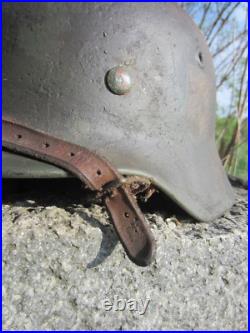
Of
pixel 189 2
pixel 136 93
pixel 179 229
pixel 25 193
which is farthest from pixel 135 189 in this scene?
pixel 189 2

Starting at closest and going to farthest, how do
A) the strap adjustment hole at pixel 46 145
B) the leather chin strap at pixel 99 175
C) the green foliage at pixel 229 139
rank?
the leather chin strap at pixel 99 175, the strap adjustment hole at pixel 46 145, the green foliage at pixel 229 139

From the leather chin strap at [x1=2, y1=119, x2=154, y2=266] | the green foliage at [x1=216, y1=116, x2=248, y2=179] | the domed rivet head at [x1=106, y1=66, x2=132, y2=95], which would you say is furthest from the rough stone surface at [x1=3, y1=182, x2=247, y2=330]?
the green foliage at [x1=216, y1=116, x2=248, y2=179]

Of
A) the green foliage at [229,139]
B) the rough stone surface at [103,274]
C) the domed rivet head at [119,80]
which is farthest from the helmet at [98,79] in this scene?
the green foliage at [229,139]

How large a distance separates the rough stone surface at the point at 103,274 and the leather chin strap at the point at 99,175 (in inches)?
3.0

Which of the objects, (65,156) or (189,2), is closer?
(65,156)

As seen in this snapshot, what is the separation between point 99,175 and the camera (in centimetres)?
93

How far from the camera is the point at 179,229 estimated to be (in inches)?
41.1

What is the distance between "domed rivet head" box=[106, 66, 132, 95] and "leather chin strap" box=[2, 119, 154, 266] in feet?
0.65

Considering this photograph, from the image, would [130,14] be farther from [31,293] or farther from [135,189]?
[31,293]

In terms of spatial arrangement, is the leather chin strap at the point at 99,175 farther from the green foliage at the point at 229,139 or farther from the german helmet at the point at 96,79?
the green foliage at the point at 229,139

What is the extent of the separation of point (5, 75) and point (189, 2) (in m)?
2.00

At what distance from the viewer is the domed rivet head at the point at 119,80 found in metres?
1.03

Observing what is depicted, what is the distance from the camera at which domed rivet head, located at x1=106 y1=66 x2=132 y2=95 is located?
3.38 feet

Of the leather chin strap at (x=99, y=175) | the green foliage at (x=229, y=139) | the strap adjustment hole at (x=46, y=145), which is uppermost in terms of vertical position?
the green foliage at (x=229, y=139)
